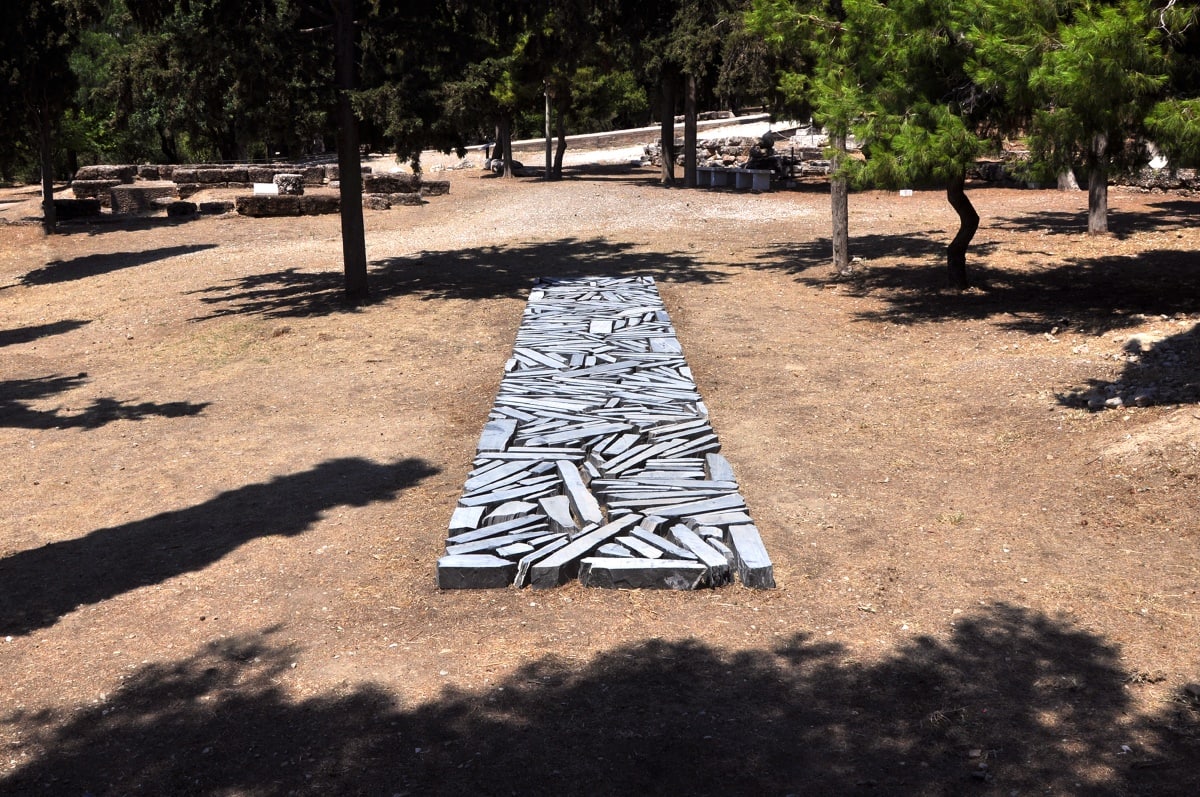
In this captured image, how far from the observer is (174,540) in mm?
7051

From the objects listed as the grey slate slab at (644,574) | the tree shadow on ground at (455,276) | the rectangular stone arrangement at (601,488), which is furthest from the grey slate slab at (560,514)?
the tree shadow on ground at (455,276)

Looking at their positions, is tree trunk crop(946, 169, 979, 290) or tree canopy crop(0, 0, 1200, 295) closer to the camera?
tree canopy crop(0, 0, 1200, 295)

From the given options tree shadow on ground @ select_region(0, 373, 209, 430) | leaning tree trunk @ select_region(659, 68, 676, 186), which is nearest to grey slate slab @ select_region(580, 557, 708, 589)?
tree shadow on ground @ select_region(0, 373, 209, 430)

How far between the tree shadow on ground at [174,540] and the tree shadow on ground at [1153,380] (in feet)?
17.8

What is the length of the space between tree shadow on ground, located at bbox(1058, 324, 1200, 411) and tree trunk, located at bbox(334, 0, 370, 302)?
32.6ft

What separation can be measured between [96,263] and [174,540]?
15.8 metres

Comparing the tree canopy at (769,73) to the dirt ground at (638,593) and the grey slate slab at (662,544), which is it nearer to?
the dirt ground at (638,593)

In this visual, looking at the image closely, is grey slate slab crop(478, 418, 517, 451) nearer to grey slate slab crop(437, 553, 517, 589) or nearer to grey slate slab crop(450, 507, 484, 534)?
grey slate slab crop(450, 507, 484, 534)

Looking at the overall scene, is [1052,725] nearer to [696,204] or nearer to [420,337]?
[420,337]

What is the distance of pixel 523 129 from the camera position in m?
53.0

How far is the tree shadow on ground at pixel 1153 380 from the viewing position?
851 centimetres

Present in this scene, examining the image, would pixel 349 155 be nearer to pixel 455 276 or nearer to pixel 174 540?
pixel 455 276

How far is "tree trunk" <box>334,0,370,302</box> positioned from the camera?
49.7ft

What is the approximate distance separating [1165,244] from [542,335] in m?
11.2
